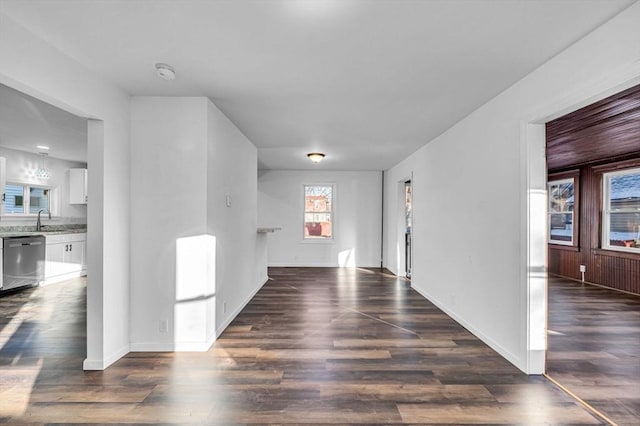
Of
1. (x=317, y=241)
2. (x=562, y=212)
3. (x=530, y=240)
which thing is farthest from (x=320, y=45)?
(x=562, y=212)

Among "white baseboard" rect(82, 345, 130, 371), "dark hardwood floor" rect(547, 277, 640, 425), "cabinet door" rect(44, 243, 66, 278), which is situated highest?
"cabinet door" rect(44, 243, 66, 278)

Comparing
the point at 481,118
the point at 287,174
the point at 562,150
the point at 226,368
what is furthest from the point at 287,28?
the point at 287,174

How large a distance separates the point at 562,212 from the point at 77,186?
1073 centimetres

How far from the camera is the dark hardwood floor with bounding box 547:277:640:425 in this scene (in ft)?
7.50

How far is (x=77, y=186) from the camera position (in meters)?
6.91

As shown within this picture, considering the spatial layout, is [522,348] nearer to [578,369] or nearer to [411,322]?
[578,369]

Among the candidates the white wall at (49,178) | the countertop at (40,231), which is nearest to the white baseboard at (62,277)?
the countertop at (40,231)

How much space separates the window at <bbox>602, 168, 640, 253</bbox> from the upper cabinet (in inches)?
422

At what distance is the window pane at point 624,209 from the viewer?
5520 millimetres

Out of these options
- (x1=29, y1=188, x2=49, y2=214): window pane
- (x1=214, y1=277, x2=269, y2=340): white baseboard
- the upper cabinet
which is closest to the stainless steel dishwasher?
(x1=29, y1=188, x2=49, y2=214): window pane

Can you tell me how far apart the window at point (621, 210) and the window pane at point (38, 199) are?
1126 cm

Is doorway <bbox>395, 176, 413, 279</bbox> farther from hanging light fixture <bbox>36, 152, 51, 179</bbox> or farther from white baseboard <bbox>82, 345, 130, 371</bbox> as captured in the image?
hanging light fixture <bbox>36, 152, 51, 179</bbox>

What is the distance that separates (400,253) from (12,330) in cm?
627

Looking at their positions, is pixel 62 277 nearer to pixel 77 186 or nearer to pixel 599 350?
pixel 77 186
